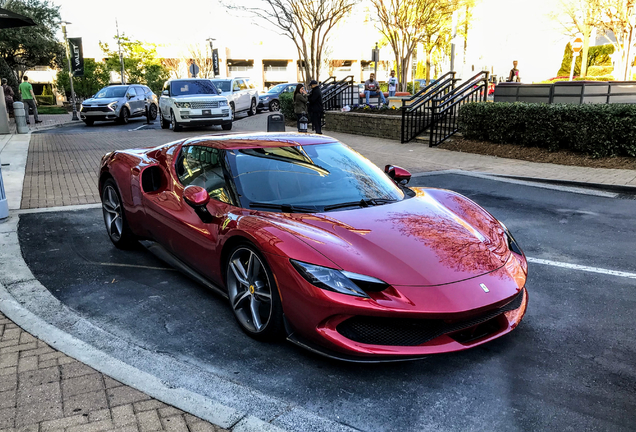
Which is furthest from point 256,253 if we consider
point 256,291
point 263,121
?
point 263,121

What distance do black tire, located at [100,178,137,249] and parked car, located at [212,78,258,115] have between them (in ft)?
62.6

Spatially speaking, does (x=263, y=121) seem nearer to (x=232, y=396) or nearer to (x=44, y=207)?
(x=44, y=207)

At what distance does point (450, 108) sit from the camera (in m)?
14.3

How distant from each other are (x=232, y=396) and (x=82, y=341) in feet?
4.21

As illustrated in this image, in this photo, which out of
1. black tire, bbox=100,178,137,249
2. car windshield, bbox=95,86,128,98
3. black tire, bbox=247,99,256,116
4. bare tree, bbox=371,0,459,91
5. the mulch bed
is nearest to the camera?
black tire, bbox=100,178,137,249

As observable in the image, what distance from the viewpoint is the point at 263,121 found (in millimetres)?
23406

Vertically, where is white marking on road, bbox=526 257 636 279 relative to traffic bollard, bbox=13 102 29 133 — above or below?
below

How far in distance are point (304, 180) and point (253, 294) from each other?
3.46 feet

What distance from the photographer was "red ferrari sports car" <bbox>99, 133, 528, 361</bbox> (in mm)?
3016

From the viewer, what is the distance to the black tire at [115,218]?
548cm

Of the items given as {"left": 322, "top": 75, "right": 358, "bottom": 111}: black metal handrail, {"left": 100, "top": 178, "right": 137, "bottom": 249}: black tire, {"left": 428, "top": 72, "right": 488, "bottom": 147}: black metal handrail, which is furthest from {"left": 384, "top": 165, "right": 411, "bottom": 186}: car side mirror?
{"left": 322, "top": 75, "right": 358, "bottom": 111}: black metal handrail

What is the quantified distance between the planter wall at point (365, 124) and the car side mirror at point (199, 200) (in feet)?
41.1

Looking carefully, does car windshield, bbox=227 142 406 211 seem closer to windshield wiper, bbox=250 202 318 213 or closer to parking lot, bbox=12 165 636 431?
windshield wiper, bbox=250 202 318 213

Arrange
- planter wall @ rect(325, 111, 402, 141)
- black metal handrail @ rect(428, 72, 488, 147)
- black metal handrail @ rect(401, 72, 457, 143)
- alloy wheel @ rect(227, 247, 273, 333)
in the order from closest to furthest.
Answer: alloy wheel @ rect(227, 247, 273, 333) < black metal handrail @ rect(428, 72, 488, 147) < black metal handrail @ rect(401, 72, 457, 143) < planter wall @ rect(325, 111, 402, 141)
